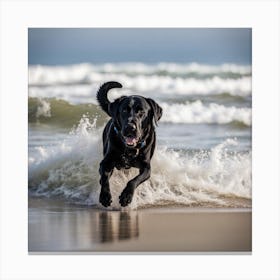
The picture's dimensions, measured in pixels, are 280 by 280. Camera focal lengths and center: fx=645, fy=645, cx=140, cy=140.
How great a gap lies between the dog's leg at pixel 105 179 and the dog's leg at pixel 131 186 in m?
0.12

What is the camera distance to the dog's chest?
198 inches

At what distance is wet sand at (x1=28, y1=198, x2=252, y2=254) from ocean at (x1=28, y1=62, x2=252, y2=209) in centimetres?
9

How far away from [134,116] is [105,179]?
0.55m

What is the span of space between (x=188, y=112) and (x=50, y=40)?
4.10 ft

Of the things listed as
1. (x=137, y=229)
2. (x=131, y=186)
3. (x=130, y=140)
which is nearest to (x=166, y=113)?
(x=130, y=140)

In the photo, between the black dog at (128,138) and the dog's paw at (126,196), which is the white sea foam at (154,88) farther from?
the dog's paw at (126,196)

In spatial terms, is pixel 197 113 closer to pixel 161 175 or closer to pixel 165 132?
pixel 165 132

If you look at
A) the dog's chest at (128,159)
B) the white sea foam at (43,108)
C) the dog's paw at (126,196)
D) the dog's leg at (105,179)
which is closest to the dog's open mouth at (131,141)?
the dog's chest at (128,159)

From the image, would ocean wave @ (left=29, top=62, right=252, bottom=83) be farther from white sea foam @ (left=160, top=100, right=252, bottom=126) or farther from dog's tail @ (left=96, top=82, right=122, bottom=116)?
white sea foam @ (left=160, top=100, right=252, bottom=126)

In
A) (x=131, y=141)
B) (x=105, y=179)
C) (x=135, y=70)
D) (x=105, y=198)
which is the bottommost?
(x=105, y=198)

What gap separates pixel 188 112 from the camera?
5.23m

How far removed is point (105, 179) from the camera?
4.98m

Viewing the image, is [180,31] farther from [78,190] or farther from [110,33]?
[78,190]

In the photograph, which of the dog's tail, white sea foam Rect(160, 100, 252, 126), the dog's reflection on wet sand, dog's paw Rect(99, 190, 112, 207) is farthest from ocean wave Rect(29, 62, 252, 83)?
the dog's reflection on wet sand
